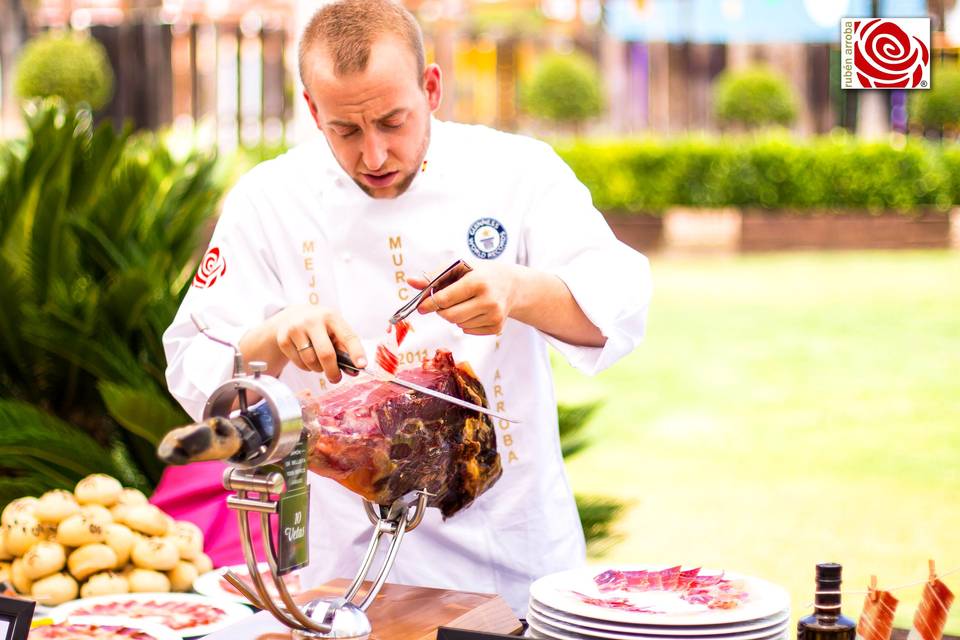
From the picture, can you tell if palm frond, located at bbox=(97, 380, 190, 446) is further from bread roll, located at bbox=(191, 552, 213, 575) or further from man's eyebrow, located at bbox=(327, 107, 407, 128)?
man's eyebrow, located at bbox=(327, 107, 407, 128)

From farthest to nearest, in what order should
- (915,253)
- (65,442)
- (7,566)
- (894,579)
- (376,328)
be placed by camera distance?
(915,253), (894,579), (65,442), (7,566), (376,328)

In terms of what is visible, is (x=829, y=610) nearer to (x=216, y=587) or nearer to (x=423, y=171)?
(x=423, y=171)

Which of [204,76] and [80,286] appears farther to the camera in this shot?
[204,76]

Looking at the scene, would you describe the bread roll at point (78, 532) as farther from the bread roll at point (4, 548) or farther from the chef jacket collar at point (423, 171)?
the chef jacket collar at point (423, 171)

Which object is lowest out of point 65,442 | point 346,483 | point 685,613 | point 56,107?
point 65,442

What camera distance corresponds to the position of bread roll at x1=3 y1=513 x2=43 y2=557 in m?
2.26

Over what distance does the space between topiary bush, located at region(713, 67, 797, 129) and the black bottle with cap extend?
14187 mm

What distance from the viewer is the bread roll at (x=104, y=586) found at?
7.19 feet

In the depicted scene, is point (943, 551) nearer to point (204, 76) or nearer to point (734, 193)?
point (734, 193)

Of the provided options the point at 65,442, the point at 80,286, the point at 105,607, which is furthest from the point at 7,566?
the point at 80,286

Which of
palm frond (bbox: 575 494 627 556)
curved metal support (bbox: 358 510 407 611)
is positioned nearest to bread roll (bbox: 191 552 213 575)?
curved metal support (bbox: 358 510 407 611)

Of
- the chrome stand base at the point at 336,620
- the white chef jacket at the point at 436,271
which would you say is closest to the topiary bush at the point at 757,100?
the white chef jacket at the point at 436,271

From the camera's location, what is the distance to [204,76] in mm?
17344

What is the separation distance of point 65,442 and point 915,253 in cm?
1105
